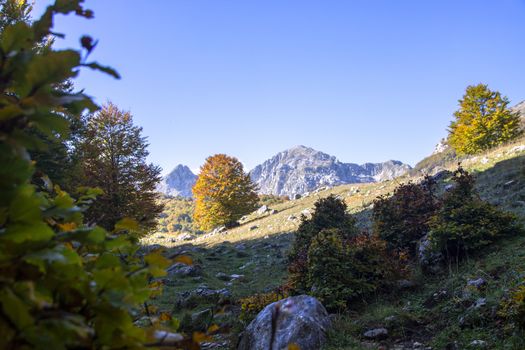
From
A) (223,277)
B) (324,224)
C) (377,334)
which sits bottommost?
(377,334)

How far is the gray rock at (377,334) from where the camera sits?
14.1 ft

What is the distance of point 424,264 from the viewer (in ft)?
21.4

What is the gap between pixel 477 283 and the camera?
4828 mm

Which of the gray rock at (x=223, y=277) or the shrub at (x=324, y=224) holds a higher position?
the shrub at (x=324, y=224)

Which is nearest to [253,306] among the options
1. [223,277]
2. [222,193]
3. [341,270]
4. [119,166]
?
[341,270]

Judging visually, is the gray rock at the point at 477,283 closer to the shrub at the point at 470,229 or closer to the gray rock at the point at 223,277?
the shrub at the point at 470,229

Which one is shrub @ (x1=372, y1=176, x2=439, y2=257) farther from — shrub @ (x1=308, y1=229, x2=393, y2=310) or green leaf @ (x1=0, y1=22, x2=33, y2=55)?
green leaf @ (x1=0, y1=22, x2=33, y2=55)

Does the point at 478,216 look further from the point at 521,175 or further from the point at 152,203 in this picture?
the point at 152,203

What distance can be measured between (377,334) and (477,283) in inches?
64.2

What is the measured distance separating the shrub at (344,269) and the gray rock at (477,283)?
4.01 feet

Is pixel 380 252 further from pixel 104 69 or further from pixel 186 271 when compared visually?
pixel 186 271

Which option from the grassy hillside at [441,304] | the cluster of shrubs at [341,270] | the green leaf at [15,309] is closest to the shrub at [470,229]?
the grassy hillside at [441,304]

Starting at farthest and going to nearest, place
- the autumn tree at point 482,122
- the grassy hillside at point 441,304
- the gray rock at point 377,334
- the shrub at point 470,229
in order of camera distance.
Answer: the autumn tree at point 482,122 → the shrub at point 470,229 → the gray rock at point 377,334 → the grassy hillside at point 441,304

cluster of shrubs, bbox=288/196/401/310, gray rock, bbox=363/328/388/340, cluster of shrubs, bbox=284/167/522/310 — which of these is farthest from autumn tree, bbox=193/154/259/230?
gray rock, bbox=363/328/388/340
